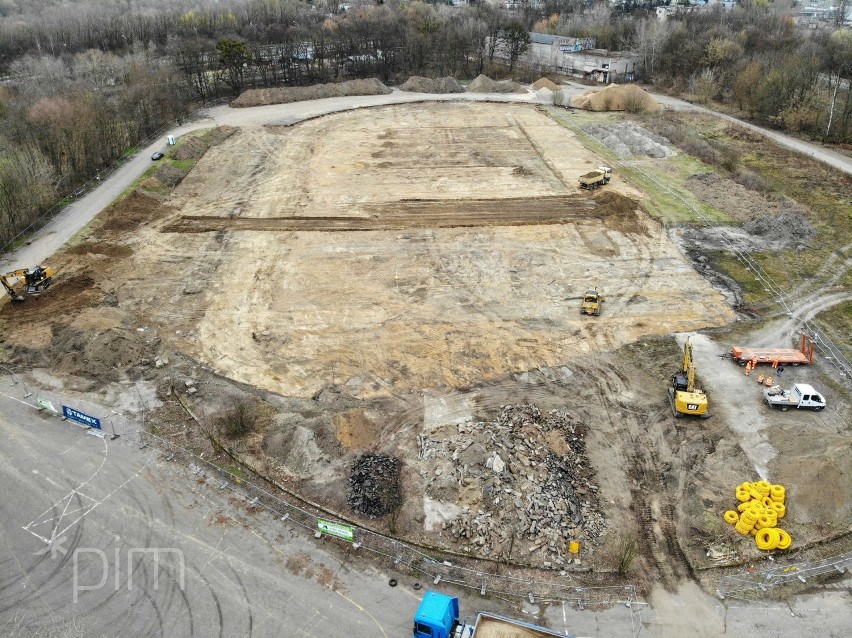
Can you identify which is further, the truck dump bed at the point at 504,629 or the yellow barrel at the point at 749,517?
the yellow barrel at the point at 749,517

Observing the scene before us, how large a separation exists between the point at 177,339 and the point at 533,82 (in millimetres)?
66464

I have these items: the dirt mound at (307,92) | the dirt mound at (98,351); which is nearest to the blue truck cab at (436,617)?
the dirt mound at (98,351)

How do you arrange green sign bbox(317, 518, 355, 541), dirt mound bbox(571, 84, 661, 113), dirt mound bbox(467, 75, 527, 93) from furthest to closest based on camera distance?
dirt mound bbox(467, 75, 527, 93) < dirt mound bbox(571, 84, 661, 113) < green sign bbox(317, 518, 355, 541)

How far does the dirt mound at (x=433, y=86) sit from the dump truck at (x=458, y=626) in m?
68.7

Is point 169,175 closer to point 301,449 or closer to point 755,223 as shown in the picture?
point 301,449

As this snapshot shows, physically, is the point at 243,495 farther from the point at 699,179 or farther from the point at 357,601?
the point at 699,179

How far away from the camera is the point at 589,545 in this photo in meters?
17.9

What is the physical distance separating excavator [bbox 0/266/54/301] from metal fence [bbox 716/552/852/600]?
32226mm

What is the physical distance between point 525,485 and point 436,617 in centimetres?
583

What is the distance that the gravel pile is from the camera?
19.2 metres

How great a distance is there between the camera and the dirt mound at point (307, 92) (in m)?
68.1

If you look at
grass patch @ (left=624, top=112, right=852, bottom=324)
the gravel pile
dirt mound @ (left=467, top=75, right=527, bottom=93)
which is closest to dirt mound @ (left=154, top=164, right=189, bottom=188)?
the gravel pile

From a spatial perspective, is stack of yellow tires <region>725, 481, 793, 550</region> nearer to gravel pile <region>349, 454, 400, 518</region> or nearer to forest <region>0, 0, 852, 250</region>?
gravel pile <region>349, 454, 400, 518</region>

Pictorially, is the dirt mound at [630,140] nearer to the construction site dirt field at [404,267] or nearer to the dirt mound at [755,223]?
the construction site dirt field at [404,267]
